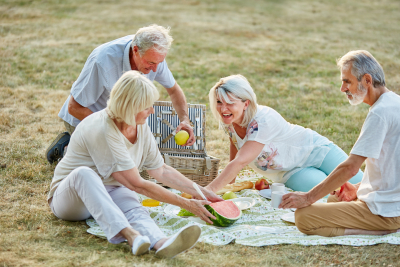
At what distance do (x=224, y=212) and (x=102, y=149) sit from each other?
1261 mm

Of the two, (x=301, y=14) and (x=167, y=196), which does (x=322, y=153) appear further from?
(x=301, y=14)

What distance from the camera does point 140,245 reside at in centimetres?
316

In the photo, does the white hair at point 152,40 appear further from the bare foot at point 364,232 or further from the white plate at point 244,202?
the bare foot at point 364,232

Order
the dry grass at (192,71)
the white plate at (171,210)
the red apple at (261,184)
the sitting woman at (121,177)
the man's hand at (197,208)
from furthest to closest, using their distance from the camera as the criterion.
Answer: the red apple at (261,184) → the white plate at (171,210) → the man's hand at (197,208) → the dry grass at (192,71) → the sitting woman at (121,177)

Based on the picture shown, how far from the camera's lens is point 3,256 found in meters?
3.13

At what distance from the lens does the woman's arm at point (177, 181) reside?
4.00 meters

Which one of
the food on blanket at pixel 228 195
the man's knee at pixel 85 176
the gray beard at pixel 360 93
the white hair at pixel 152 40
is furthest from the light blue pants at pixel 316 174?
the man's knee at pixel 85 176

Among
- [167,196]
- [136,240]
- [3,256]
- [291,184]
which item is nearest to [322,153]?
[291,184]

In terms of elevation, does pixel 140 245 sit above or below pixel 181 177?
below

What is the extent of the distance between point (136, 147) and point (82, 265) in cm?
107

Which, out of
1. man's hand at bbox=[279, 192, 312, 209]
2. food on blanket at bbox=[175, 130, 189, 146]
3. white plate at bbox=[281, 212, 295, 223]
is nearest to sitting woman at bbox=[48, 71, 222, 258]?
man's hand at bbox=[279, 192, 312, 209]

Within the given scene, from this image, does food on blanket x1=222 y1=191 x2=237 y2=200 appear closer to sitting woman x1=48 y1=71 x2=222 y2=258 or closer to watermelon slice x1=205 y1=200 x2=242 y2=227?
watermelon slice x1=205 y1=200 x2=242 y2=227

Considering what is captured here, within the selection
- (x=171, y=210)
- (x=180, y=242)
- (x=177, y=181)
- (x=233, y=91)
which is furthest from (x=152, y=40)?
(x=180, y=242)

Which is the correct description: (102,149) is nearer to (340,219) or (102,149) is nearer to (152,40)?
(152,40)
